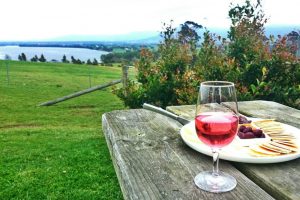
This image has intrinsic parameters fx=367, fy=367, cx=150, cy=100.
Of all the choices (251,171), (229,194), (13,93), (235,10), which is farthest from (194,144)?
(13,93)

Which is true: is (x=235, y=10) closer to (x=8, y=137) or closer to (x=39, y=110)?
(x=8, y=137)

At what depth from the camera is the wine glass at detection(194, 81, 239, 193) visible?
44.0 inches

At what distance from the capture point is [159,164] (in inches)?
53.1

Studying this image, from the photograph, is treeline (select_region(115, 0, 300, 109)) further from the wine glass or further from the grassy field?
the wine glass

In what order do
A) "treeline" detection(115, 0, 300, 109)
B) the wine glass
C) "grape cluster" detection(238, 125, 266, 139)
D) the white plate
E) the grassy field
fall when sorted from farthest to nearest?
"treeline" detection(115, 0, 300, 109), the grassy field, "grape cluster" detection(238, 125, 266, 139), the white plate, the wine glass

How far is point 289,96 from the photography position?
5.09m

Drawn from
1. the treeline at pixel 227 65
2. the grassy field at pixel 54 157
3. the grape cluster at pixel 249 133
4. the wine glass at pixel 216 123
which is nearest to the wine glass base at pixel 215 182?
the wine glass at pixel 216 123

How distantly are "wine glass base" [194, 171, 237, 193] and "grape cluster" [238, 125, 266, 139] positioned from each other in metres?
0.33

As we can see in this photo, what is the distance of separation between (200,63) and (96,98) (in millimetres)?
8078

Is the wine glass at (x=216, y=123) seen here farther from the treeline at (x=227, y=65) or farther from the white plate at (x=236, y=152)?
the treeline at (x=227, y=65)

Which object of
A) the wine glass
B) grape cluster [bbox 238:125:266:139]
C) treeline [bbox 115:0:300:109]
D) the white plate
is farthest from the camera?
treeline [bbox 115:0:300:109]

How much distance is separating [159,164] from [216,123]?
1.08ft

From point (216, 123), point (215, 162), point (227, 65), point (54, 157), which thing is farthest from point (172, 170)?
point (227, 65)

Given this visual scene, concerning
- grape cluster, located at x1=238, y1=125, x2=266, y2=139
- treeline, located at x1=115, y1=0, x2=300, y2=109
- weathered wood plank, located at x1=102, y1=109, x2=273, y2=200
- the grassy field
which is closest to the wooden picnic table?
weathered wood plank, located at x1=102, y1=109, x2=273, y2=200
